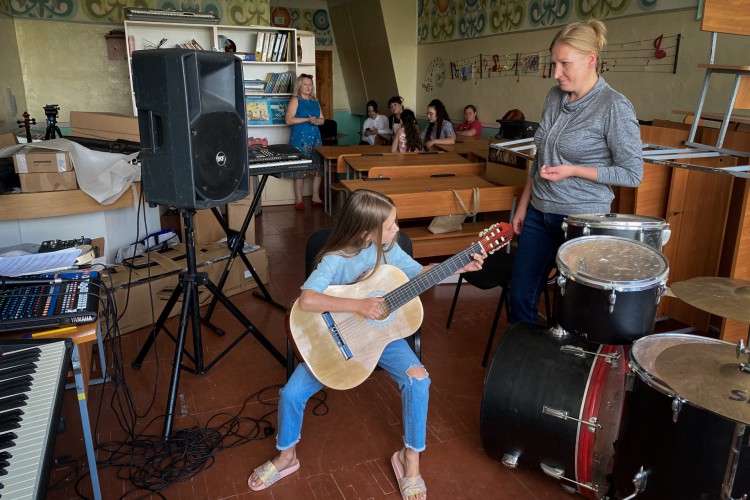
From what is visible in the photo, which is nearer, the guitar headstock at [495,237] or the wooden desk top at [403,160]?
the guitar headstock at [495,237]

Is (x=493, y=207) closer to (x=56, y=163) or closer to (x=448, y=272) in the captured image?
(x=448, y=272)

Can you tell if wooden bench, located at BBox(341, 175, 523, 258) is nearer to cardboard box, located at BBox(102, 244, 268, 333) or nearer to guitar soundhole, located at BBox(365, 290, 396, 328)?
cardboard box, located at BBox(102, 244, 268, 333)

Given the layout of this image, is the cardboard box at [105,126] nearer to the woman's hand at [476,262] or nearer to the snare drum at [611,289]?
the woman's hand at [476,262]

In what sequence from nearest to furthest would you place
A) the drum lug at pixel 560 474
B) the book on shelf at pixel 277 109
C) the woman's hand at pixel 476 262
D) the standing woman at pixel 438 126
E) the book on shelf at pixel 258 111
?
the drum lug at pixel 560 474
the woman's hand at pixel 476 262
the book on shelf at pixel 258 111
the book on shelf at pixel 277 109
the standing woman at pixel 438 126

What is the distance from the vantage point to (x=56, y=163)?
10.5 feet

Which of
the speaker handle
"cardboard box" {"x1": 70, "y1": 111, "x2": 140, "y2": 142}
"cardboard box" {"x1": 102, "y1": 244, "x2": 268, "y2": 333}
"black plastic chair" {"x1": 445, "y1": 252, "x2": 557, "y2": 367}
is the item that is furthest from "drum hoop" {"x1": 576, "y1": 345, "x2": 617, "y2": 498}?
"cardboard box" {"x1": 70, "y1": 111, "x2": 140, "y2": 142}

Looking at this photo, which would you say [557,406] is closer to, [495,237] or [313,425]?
[495,237]

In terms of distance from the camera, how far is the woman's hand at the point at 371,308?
6.81ft

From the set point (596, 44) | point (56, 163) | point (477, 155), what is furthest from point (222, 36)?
point (596, 44)

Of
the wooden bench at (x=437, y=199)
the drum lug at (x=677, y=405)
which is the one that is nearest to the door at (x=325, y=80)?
the wooden bench at (x=437, y=199)

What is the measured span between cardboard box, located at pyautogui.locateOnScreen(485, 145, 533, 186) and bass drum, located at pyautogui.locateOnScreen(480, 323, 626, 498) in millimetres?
2460

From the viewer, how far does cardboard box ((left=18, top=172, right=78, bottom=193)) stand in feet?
10.4

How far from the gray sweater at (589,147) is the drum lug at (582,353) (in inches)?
25.3

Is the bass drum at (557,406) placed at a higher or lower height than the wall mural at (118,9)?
lower
